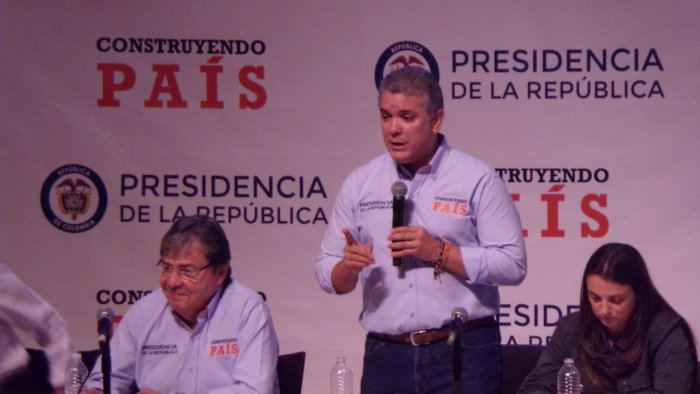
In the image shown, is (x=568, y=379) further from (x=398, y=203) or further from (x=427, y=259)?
(x=398, y=203)

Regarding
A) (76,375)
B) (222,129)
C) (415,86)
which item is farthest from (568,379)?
(222,129)

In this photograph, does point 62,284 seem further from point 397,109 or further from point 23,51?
point 397,109

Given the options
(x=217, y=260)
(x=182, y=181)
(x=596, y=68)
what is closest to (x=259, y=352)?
(x=217, y=260)

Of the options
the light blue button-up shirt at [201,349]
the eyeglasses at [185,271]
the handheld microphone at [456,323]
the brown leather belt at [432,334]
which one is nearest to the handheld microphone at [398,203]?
the brown leather belt at [432,334]

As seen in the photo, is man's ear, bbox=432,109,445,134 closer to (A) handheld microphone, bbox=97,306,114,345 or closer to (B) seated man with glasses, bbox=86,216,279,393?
(B) seated man with glasses, bbox=86,216,279,393

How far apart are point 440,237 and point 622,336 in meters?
0.81

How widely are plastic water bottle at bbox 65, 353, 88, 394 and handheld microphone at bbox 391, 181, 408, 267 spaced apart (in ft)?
3.90

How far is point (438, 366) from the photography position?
115 inches

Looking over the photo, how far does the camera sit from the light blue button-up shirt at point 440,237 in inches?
117

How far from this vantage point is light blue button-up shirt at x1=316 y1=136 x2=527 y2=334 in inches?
117

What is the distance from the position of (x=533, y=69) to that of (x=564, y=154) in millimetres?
480

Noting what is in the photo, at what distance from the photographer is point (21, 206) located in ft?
15.8

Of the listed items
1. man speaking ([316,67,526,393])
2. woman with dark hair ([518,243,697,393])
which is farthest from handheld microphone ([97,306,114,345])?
woman with dark hair ([518,243,697,393])

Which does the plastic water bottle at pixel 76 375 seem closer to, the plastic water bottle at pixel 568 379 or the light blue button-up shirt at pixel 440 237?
the light blue button-up shirt at pixel 440 237
